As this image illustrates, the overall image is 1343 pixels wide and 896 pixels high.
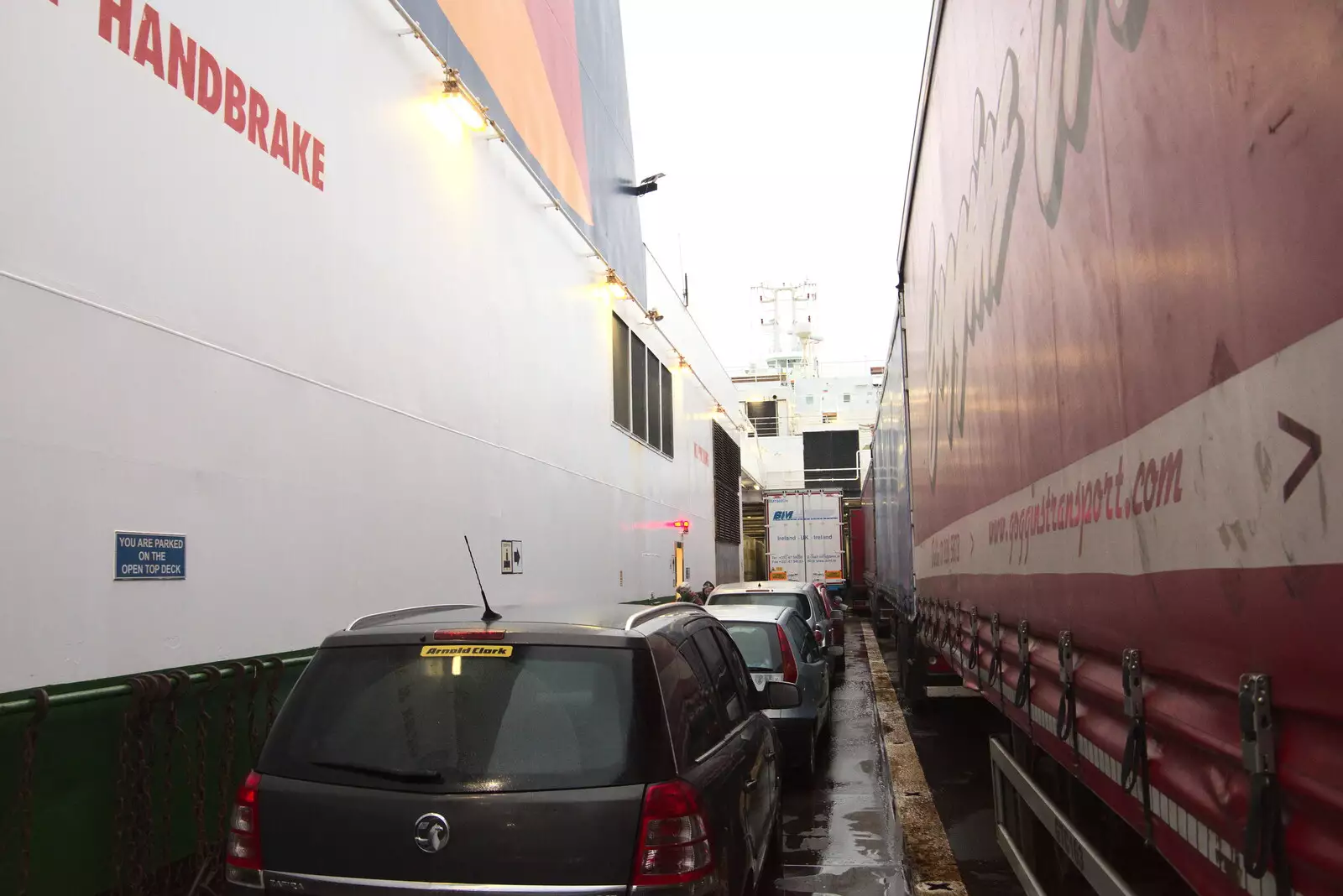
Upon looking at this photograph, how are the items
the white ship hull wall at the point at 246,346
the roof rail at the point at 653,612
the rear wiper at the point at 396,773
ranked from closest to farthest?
the rear wiper at the point at 396,773
the roof rail at the point at 653,612
the white ship hull wall at the point at 246,346

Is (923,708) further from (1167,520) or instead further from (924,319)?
(1167,520)

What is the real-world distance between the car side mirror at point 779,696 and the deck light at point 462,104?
241 inches

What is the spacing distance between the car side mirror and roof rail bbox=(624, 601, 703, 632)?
762mm

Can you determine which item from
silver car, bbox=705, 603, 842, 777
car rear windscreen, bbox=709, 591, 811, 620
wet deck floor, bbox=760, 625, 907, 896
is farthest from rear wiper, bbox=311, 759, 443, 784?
car rear windscreen, bbox=709, 591, 811, 620

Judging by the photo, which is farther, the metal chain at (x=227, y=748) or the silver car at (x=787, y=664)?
the silver car at (x=787, y=664)

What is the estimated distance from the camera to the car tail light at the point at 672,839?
3.17 metres

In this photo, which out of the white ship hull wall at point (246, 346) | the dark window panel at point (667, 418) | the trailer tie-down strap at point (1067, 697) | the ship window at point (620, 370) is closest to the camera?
the trailer tie-down strap at point (1067, 697)

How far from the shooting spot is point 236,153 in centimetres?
601

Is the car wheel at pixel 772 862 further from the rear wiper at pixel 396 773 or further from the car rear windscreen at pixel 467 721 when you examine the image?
the rear wiper at pixel 396 773

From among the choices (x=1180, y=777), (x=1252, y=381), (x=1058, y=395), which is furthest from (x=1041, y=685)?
(x=1252, y=381)

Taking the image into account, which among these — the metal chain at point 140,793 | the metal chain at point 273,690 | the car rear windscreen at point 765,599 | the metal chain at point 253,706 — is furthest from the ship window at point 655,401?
the metal chain at point 140,793

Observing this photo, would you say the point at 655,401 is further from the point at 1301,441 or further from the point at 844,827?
the point at 1301,441

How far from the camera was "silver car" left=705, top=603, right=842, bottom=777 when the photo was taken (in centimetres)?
870

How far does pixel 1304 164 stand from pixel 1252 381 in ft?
1.37
